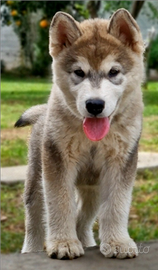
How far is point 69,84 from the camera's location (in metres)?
2.47

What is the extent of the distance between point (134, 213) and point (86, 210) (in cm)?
223

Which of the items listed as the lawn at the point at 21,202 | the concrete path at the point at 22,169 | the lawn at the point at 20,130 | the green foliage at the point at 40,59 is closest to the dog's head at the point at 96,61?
the lawn at the point at 21,202

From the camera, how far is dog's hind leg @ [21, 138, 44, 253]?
116 inches

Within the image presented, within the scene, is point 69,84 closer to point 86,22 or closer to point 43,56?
point 86,22

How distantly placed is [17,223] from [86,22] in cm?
300

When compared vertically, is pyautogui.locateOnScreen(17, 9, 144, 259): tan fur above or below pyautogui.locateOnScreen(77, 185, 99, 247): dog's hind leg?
above

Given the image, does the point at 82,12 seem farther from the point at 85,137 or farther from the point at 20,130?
the point at 85,137

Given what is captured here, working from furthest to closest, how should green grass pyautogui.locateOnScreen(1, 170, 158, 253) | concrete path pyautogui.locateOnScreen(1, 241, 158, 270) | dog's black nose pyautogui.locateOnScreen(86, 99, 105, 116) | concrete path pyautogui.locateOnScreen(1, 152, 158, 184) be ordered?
concrete path pyautogui.locateOnScreen(1, 152, 158, 184), green grass pyautogui.locateOnScreen(1, 170, 158, 253), concrete path pyautogui.locateOnScreen(1, 241, 158, 270), dog's black nose pyautogui.locateOnScreen(86, 99, 105, 116)

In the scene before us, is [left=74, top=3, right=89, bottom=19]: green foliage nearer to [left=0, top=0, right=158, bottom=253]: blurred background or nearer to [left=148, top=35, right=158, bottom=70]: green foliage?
[left=0, top=0, right=158, bottom=253]: blurred background

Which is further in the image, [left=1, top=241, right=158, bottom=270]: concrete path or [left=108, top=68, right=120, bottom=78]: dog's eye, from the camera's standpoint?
[left=1, top=241, right=158, bottom=270]: concrete path

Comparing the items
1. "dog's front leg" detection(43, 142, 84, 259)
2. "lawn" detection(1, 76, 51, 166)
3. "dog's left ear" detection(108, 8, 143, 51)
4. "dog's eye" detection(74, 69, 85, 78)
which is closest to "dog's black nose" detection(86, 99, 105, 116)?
"dog's eye" detection(74, 69, 85, 78)

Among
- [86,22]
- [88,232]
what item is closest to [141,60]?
[86,22]

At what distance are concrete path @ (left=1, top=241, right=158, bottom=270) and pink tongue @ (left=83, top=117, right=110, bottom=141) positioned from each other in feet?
2.04

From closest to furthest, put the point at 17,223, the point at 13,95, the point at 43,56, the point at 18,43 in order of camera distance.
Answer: the point at 17,223
the point at 13,95
the point at 43,56
the point at 18,43
